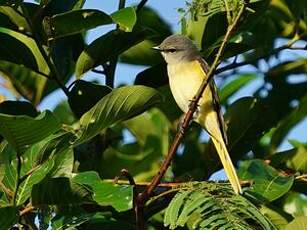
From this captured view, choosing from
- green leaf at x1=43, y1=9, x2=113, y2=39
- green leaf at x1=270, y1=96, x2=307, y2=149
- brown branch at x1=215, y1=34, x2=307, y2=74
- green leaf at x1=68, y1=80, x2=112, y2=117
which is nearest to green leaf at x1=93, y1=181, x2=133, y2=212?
green leaf at x1=68, y1=80, x2=112, y2=117

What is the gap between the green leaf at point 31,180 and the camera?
2336 millimetres

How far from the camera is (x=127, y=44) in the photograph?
275 centimetres

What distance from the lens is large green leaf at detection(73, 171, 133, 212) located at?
7.54 ft

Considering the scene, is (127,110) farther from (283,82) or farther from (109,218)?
(283,82)

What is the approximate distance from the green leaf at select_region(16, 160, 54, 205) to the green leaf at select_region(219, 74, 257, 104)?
1682mm

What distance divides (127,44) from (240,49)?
1.43 ft

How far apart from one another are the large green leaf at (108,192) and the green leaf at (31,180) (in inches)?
3.5

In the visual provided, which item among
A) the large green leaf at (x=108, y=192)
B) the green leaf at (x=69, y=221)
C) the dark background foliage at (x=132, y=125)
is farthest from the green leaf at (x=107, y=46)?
the green leaf at (x=69, y=221)

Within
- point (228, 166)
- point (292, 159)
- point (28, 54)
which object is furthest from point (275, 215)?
point (28, 54)

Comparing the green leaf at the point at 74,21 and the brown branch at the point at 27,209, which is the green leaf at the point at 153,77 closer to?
the green leaf at the point at 74,21

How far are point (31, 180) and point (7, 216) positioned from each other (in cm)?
21

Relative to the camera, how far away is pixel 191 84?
3744mm

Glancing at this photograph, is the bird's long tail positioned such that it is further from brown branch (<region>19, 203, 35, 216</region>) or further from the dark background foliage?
brown branch (<region>19, 203, 35, 216</region>)

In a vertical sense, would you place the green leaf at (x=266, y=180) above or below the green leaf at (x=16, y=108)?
below
